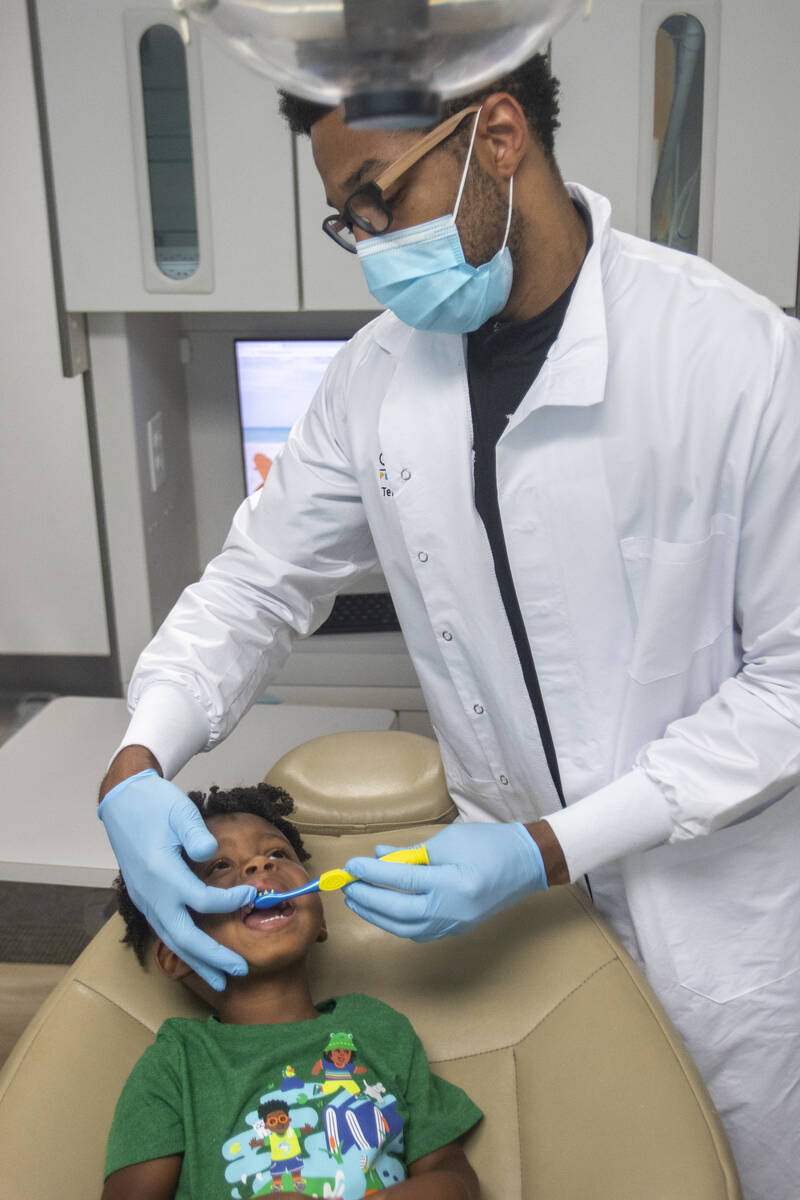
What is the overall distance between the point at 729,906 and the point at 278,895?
48cm

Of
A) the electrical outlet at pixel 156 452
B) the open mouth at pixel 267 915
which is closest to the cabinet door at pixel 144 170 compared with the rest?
the electrical outlet at pixel 156 452

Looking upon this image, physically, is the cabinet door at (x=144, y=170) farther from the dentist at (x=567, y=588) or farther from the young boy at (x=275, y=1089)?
the young boy at (x=275, y=1089)

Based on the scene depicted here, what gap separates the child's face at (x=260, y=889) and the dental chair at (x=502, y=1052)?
107 mm

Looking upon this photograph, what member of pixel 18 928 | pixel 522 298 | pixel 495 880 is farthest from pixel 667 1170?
pixel 18 928

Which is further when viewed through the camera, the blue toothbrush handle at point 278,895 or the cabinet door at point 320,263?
the cabinet door at point 320,263

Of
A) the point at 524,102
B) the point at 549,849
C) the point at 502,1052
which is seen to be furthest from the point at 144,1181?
the point at 524,102

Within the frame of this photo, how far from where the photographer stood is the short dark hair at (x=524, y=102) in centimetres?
101

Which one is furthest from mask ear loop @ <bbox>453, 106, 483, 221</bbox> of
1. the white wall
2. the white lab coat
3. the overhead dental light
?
the white wall

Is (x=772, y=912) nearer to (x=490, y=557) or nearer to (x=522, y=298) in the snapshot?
(x=490, y=557)

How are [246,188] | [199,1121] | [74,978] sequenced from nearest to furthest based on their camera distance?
1. [199,1121]
2. [74,978]
3. [246,188]

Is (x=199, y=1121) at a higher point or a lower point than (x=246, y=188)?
lower

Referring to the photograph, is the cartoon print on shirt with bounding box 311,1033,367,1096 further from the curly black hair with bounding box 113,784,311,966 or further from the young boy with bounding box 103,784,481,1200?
the curly black hair with bounding box 113,784,311,966

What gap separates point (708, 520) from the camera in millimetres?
1098

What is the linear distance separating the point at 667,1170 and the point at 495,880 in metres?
0.29
